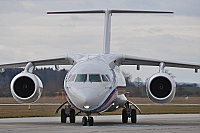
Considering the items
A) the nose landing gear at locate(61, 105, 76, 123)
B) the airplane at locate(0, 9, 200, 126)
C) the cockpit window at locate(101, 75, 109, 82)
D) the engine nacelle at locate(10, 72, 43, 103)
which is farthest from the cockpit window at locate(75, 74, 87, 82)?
the nose landing gear at locate(61, 105, 76, 123)

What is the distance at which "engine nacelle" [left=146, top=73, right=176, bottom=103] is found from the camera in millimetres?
24828

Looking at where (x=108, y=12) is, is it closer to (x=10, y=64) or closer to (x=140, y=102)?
(x=10, y=64)

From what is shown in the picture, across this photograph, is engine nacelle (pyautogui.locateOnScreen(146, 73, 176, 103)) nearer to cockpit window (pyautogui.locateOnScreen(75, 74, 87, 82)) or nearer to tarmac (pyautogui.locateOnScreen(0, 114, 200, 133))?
tarmac (pyautogui.locateOnScreen(0, 114, 200, 133))

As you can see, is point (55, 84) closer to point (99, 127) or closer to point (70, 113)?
point (70, 113)

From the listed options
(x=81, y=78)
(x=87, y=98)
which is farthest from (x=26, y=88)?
(x=87, y=98)

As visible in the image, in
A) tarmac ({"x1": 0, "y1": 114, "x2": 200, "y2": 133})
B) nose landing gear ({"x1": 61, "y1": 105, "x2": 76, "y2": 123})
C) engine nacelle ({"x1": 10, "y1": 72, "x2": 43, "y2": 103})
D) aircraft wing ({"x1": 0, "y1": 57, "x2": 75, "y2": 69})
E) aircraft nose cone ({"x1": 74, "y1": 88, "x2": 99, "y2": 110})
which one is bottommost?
tarmac ({"x1": 0, "y1": 114, "x2": 200, "y2": 133})

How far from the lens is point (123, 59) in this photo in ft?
87.4

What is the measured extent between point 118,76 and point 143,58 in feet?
4.50

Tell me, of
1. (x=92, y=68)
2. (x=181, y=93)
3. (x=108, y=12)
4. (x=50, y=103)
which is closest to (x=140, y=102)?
(x=181, y=93)

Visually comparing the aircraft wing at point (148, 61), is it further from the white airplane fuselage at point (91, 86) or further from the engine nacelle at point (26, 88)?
the engine nacelle at point (26, 88)

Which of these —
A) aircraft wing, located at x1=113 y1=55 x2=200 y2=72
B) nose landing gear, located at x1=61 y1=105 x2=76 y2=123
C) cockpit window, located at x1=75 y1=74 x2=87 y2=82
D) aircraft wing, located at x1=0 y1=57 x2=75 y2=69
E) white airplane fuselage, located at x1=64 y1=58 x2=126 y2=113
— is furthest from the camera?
aircraft wing, located at x1=0 y1=57 x2=75 y2=69

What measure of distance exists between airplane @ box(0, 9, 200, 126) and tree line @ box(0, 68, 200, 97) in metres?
2.37

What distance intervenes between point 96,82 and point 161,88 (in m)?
3.20

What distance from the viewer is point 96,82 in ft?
76.4
